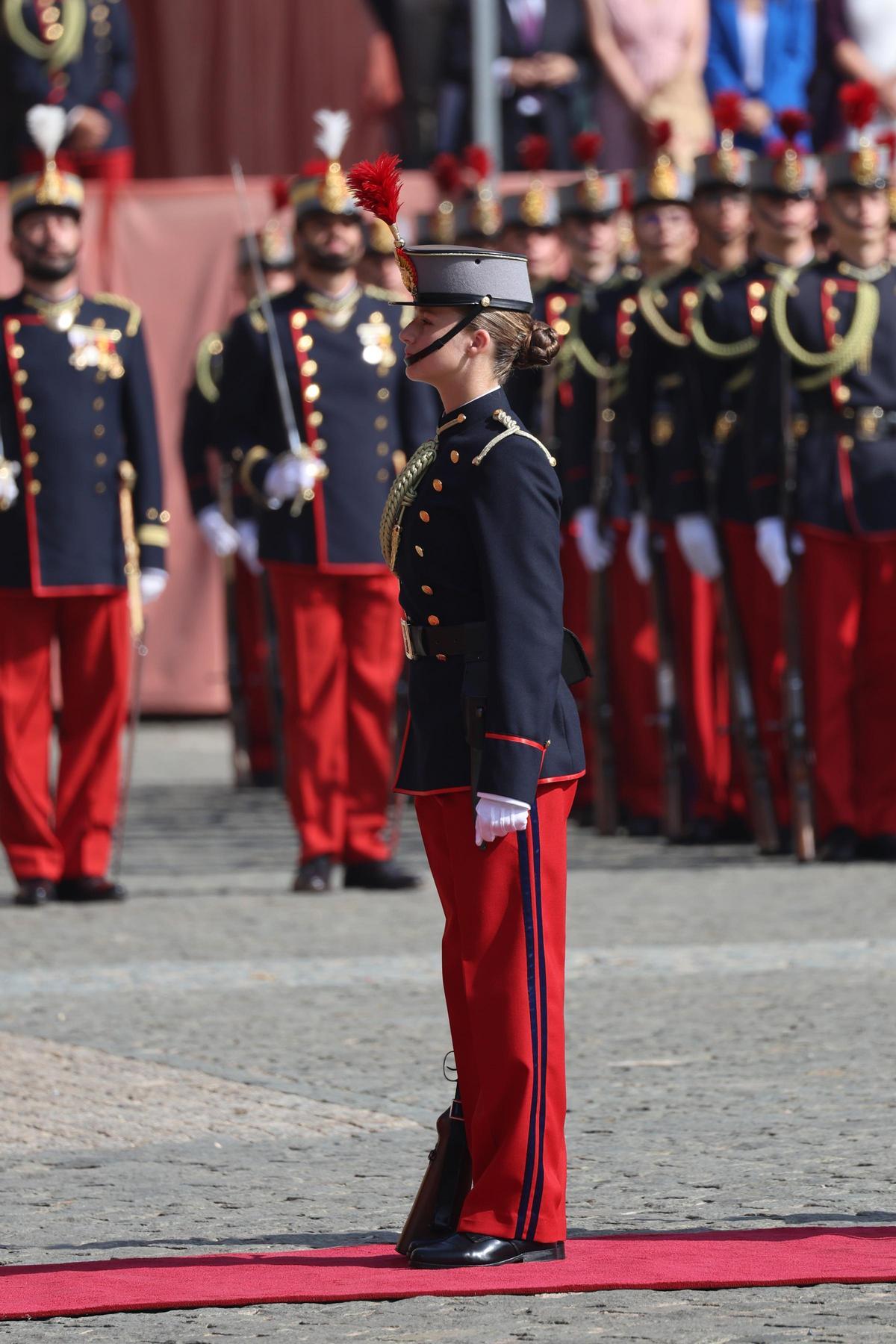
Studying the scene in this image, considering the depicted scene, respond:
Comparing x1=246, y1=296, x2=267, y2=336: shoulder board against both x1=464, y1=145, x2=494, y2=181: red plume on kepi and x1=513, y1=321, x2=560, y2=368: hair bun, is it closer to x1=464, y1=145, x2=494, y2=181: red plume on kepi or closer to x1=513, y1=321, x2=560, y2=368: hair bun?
x1=464, y1=145, x2=494, y2=181: red plume on kepi

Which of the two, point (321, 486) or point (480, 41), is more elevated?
point (480, 41)

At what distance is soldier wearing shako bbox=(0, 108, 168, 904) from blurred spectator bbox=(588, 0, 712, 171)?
498 centimetres

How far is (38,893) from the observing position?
870cm

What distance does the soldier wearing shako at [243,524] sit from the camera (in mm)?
12023

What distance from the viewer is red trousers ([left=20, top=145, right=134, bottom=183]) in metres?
13.5

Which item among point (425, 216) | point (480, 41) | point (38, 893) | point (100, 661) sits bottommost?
point (38, 893)

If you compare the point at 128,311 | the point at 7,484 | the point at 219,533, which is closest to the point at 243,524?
the point at 219,533

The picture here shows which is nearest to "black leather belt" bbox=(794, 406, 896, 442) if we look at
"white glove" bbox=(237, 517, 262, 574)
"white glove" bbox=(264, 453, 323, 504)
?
"white glove" bbox=(264, 453, 323, 504)

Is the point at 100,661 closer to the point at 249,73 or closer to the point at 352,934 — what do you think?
the point at 352,934

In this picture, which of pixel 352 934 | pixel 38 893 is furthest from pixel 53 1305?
pixel 38 893

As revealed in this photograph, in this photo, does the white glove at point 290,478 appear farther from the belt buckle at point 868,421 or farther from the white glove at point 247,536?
the white glove at point 247,536

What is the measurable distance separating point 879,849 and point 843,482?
121 centimetres

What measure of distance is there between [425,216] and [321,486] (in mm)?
2853

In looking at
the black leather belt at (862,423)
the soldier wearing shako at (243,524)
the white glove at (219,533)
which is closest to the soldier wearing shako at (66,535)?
the white glove at (219,533)
